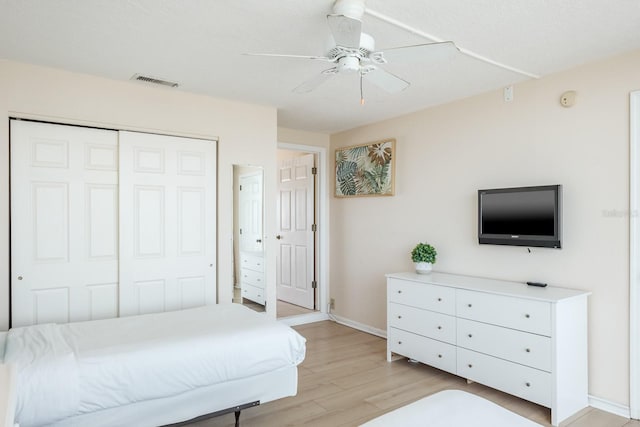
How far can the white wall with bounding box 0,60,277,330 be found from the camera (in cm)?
294

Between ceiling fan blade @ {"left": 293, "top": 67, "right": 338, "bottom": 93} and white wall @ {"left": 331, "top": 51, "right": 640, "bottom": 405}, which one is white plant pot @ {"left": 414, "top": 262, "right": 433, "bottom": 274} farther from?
ceiling fan blade @ {"left": 293, "top": 67, "right": 338, "bottom": 93}

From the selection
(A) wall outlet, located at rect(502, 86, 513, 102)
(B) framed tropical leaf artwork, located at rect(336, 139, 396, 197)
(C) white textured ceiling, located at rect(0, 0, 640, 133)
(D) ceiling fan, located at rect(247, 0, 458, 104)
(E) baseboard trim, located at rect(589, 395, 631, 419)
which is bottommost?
(E) baseboard trim, located at rect(589, 395, 631, 419)

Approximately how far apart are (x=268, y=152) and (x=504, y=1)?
8.49 ft

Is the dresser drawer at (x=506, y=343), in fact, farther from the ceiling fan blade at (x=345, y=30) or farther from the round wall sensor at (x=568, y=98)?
the ceiling fan blade at (x=345, y=30)

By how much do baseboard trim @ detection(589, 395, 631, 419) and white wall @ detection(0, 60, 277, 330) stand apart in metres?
2.77

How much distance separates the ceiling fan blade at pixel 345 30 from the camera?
5.82 ft

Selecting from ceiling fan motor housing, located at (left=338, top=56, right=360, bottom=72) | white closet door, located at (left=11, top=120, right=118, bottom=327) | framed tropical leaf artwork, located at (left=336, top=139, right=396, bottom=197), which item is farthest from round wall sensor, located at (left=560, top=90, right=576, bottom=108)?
white closet door, located at (left=11, top=120, right=118, bottom=327)

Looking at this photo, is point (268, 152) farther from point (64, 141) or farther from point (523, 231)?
point (523, 231)

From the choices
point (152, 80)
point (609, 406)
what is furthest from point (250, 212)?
A: point (609, 406)

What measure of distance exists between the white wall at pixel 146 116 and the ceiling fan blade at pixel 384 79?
1855 mm

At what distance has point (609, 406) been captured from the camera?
2801mm

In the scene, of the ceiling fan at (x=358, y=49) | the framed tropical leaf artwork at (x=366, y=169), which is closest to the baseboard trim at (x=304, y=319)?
the framed tropical leaf artwork at (x=366, y=169)

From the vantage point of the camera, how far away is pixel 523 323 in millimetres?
2832

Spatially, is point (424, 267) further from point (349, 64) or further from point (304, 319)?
point (349, 64)
